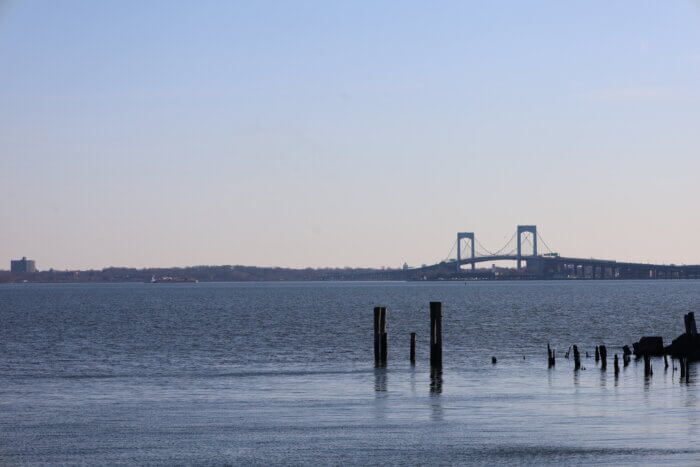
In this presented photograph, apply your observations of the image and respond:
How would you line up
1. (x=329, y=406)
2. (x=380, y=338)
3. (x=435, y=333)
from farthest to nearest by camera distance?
(x=380, y=338), (x=435, y=333), (x=329, y=406)

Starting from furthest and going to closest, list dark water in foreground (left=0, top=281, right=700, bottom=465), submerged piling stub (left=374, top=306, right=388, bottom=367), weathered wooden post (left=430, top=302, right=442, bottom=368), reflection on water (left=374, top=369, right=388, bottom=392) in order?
submerged piling stub (left=374, top=306, right=388, bottom=367) < weathered wooden post (left=430, top=302, right=442, bottom=368) < reflection on water (left=374, top=369, right=388, bottom=392) < dark water in foreground (left=0, top=281, right=700, bottom=465)

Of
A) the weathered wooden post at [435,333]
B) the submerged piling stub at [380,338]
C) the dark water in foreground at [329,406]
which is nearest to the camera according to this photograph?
the dark water in foreground at [329,406]

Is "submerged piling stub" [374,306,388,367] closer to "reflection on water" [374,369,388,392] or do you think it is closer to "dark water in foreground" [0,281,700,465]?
"dark water in foreground" [0,281,700,465]

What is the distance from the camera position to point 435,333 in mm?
40219

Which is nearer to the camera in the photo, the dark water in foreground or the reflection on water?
the dark water in foreground

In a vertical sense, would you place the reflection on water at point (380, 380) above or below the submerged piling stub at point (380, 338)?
below

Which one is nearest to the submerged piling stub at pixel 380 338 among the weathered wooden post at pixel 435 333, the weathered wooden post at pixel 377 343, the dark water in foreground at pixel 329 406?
the weathered wooden post at pixel 377 343

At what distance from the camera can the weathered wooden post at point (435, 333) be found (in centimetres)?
3947

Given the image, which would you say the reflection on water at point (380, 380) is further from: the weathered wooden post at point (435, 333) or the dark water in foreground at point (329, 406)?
the weathered wooden post at point (435, 333)

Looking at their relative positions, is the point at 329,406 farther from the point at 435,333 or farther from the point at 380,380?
the point at 435,333

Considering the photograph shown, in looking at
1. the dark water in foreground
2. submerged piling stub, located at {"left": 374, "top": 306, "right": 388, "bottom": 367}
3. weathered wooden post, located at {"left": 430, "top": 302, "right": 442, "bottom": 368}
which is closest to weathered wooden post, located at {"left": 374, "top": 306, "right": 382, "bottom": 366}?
submerged piling stub, located at {"left": 374, "top": 306, "right": 388, "bottom": 367}

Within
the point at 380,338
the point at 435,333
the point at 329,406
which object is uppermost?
the point at 435,333

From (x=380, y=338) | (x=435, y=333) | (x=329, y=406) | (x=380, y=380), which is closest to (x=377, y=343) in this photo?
(x=380, y=338)

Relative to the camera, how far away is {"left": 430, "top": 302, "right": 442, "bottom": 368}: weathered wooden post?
129ft
